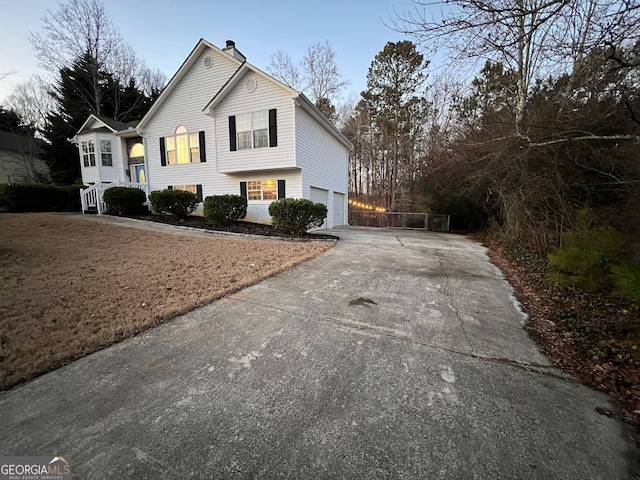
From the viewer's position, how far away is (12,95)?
2256cm

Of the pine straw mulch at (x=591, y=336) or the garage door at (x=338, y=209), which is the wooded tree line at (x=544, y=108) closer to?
the pine straw mulch at (x=591, y=336)

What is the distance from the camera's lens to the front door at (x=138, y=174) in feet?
48.9

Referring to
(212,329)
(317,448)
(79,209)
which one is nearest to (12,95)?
(79,209)

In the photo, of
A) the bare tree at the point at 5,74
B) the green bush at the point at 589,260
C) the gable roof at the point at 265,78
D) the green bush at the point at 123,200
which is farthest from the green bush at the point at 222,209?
the green bush at the point at 589,260

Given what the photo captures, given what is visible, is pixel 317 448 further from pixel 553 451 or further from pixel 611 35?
pixel 611 35

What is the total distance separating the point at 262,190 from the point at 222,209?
2515mm

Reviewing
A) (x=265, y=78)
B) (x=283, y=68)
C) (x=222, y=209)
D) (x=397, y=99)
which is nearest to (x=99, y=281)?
(x=222, y=209)

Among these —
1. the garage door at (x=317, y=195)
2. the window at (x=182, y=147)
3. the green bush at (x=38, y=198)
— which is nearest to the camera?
the garage door at (x=317, y=195)

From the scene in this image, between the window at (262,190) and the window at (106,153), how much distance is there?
10.1 m

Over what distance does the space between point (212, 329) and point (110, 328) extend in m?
1.14

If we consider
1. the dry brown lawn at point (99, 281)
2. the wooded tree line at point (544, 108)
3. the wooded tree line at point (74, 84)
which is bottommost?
the dry brown lawn at point (99, 281)

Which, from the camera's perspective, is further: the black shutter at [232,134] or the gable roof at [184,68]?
the gable roof at [184,68]

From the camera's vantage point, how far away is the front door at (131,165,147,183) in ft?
48.9

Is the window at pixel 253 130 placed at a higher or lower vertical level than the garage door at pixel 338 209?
higher
